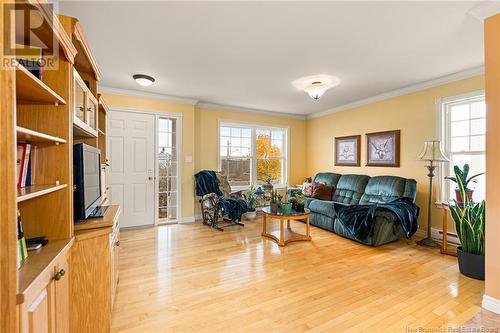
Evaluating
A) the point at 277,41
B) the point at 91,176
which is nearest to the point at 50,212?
the point at 91,176

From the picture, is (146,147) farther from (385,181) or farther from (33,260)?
(385,181)

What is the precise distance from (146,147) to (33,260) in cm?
354

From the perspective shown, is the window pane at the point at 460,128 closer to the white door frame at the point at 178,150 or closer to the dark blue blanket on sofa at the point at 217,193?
the dark blue blanket on sofa at the point at 217,193

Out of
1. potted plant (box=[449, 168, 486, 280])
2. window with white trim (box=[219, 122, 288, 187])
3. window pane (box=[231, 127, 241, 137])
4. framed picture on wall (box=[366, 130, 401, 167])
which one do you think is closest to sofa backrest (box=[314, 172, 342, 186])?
framed picture on wall (box=[366, 130, 401, 167])

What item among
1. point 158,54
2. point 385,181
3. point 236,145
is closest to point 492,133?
point 385,181

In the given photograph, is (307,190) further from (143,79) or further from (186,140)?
(143,79)

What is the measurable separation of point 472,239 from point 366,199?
Result: 1828mm

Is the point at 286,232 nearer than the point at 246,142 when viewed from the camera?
Yes

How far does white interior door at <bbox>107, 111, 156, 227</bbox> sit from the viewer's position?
4.24m

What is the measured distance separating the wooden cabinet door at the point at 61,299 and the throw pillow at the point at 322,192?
4.29 metres

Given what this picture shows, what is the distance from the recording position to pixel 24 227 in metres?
1.38

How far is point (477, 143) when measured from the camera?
3.41 m

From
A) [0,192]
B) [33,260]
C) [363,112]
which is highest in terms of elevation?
[363,112]
